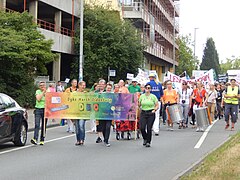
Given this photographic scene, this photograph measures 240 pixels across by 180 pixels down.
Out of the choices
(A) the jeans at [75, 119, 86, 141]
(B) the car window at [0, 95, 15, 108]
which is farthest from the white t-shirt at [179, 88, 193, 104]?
(B) the car window at [0, 95, 15, 108]

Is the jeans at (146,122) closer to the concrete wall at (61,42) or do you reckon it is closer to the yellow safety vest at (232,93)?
the yellow safety vest at (232,93)

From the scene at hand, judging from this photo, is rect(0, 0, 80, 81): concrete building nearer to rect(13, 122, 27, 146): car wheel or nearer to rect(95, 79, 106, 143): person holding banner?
rect(95, 79, 106, 143): person holding banner

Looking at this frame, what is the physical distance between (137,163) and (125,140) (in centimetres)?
467

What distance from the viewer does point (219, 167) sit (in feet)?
31.3

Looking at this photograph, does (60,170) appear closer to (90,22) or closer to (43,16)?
(90,22)

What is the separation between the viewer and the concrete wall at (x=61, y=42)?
39594 mm

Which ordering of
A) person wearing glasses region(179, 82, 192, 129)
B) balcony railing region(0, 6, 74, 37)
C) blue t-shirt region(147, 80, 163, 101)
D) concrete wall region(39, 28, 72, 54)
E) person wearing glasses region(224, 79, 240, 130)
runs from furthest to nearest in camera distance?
balcony railing region(0, 6, 74, 37) → concrete wall region(39, 28, 72, 54) → person wearing glasses region(179, 82, 192, 129) → person wearing glasses region(224, 79, 240, 130) → blue t-shirt region(147, 80, 163, 101)

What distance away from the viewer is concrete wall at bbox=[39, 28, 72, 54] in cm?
3959

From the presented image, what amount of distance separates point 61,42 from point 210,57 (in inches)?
4200

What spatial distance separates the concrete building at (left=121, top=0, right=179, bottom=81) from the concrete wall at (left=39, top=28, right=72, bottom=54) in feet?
29.7

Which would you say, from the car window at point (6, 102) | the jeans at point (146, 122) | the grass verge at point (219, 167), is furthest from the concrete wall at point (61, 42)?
the grass verge at point (219, 167)

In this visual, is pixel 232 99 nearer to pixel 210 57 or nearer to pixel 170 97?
pixel 170 97

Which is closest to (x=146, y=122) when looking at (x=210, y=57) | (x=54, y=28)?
(x=54, y=28)

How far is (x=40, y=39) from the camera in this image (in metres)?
28.8
